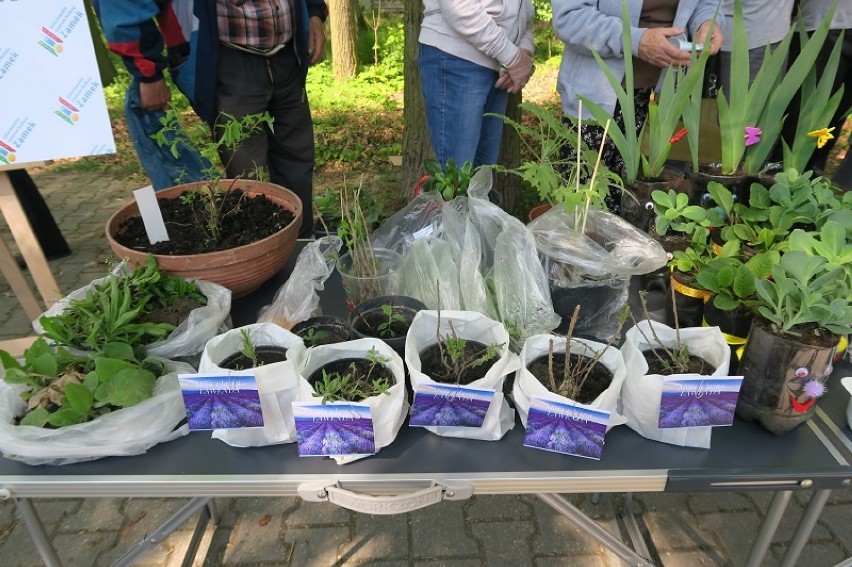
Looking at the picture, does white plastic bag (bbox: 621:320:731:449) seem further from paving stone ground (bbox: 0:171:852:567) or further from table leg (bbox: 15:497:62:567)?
table leg (bbox: 15:497:62:567)

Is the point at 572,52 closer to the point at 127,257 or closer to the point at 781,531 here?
the point at 127,257

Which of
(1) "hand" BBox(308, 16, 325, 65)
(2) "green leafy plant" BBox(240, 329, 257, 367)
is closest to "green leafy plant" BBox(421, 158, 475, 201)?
(2) "green leafy plant" BBox(240, 329, 257, 367)

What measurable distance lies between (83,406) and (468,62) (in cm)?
177

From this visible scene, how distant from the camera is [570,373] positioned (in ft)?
3.06

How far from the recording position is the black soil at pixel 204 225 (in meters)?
1.27

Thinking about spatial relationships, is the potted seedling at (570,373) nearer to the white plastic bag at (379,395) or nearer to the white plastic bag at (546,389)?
the white plastic bag at (546,389)

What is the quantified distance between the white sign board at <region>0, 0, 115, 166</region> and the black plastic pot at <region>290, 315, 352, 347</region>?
87cm

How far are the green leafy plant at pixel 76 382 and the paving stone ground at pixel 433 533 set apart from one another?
1.00 metres

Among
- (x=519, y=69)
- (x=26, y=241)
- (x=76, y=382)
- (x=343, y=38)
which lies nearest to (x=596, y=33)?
(x=519, y=69)

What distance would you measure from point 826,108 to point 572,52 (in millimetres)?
814

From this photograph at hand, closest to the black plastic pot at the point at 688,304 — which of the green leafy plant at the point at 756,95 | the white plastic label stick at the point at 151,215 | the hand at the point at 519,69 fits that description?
the green leafy plant at the point at 756,95

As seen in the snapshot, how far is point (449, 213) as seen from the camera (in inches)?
50.3

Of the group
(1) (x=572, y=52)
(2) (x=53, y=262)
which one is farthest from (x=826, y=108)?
(2) (x=53, y=262)

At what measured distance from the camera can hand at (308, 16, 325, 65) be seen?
2367 millimetres
